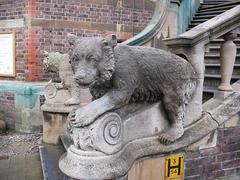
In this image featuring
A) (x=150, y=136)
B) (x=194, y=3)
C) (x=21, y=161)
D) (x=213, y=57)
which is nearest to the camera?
(x=150, y=136)

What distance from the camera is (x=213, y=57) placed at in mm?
4605

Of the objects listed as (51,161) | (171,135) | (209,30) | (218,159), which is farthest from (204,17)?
(51,161)

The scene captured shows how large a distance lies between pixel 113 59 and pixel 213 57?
2926mm

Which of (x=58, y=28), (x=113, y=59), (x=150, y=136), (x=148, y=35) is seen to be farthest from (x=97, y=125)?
(x=58, y=28)

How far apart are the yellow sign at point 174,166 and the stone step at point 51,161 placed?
1010mm

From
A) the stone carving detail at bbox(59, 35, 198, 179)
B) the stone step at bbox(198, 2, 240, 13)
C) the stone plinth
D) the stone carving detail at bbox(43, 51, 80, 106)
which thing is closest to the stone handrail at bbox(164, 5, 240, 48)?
the stone carving detail at bbox(59, 35, 198, 179)

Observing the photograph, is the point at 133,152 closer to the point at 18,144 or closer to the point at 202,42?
the point at 202,42

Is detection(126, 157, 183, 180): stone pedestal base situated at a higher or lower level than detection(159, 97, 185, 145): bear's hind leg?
lower

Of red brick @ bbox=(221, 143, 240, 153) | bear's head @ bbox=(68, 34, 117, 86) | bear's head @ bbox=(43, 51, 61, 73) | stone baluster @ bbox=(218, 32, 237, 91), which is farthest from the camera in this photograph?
bear's head @ bbox=(43, 51, 61, 73)

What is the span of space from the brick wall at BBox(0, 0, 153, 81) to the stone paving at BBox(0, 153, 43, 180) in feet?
8.20

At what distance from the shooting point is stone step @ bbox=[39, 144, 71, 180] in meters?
3.24

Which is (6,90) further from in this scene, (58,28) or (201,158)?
(201,158)

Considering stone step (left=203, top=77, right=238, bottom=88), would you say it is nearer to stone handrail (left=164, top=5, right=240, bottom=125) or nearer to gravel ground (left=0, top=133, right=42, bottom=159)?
stone handrail (left=164, top=5, right=240, bottom=125)

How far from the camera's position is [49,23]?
655 centimetres
